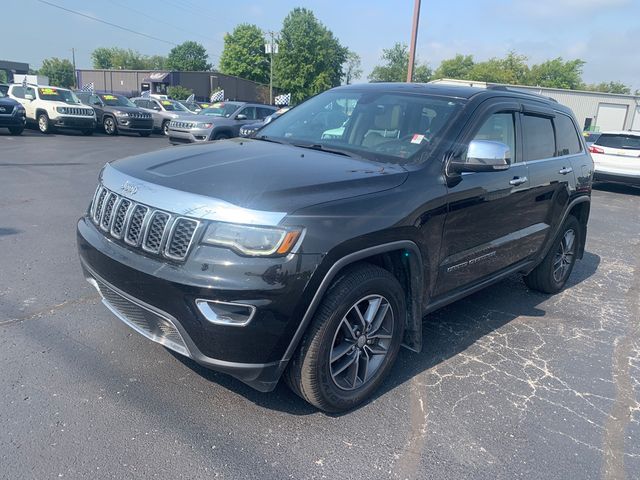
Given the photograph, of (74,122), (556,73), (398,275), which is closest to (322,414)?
(398,275)

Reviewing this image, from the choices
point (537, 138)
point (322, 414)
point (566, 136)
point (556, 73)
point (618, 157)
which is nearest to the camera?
point (322, 414)

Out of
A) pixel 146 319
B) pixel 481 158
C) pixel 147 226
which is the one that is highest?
pixel 481 158

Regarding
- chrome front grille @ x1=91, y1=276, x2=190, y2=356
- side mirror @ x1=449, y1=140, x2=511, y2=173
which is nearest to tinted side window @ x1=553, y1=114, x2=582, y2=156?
side mirror @ x1=449, y1=140, x2=511, y2=173

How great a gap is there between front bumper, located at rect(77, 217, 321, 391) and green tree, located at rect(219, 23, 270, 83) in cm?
7776

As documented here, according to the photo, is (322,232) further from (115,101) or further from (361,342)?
(115,101)

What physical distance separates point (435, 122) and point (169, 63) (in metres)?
119

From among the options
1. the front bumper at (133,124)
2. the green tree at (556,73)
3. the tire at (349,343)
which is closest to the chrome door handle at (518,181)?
the tire at (349,343)

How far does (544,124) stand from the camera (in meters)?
4.63

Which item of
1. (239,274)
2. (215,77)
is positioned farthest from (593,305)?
(215,77)

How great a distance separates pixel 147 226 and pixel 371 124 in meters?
1.92

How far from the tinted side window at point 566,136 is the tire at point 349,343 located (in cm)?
282

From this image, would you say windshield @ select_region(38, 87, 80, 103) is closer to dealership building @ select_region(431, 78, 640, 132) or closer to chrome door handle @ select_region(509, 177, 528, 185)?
chrome door handle @ select_region(509, 177, 528, 185)

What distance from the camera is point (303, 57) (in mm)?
69062

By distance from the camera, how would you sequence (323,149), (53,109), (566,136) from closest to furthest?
(323,149) → (566,136) → (53,109)
